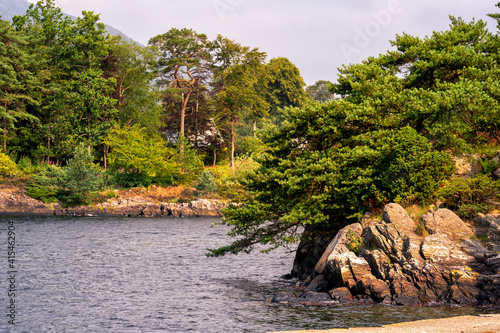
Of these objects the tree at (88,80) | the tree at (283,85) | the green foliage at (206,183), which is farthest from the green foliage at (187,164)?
the tree at (283,85)

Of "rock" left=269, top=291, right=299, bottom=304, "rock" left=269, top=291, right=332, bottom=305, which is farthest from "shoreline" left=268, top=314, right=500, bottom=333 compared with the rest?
"rock" left=269, top=291, right=299, bottom=304

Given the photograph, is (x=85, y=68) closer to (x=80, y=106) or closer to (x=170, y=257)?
(x=80, y=106)

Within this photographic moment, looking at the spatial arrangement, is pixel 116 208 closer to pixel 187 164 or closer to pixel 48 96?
pixel 187 164

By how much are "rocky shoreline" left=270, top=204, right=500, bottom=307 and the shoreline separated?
2.77 m

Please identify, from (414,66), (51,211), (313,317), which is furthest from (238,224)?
(51,211)

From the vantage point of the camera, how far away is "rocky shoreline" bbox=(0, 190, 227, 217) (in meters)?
54.1

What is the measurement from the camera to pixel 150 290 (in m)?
20.5

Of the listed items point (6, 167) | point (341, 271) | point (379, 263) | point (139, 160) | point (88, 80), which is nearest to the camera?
point (379, 263)

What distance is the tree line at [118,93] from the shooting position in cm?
6625

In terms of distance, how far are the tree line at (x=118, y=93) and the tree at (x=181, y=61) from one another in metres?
0.17

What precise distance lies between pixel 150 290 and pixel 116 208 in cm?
4001

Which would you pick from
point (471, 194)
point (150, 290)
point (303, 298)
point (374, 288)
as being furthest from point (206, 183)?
point (374, 288)

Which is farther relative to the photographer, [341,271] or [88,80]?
[88,80]

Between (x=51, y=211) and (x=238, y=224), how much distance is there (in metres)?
40.4
